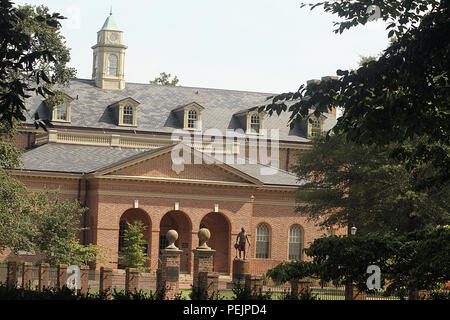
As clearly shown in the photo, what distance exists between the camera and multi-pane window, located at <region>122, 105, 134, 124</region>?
203 feet

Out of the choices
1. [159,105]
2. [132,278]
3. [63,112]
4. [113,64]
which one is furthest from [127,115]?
[132,278]

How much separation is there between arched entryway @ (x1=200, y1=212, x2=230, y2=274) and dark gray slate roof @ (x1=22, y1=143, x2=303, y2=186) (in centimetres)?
345

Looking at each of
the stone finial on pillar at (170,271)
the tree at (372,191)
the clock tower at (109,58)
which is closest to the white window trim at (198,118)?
the clock tower at (109,58)

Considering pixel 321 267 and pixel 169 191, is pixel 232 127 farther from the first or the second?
pixel 321 267

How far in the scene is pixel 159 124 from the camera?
63062mm

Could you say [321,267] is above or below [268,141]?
below

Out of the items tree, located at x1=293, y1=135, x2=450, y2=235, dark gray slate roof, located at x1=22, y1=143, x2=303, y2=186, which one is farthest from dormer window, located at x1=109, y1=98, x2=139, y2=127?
tree, located at x1=293, y1=135, x2=450, y2=235

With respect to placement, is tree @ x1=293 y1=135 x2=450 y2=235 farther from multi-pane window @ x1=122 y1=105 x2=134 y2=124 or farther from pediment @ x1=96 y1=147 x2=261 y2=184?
multi-pane window @ x1=122 y1=105 x2=134 y2=124

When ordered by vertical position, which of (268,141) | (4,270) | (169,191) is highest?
(268,141)

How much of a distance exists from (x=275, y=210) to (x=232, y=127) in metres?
10.4

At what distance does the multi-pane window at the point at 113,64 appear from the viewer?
66.8 metres

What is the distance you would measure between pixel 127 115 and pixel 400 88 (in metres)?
47.7

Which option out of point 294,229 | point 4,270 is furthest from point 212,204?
point 4,270

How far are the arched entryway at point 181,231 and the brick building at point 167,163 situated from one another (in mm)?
68
